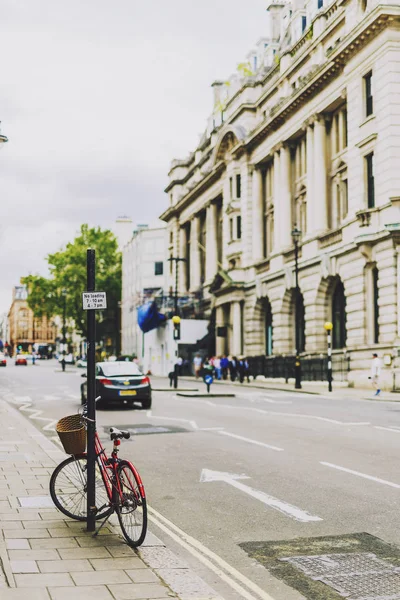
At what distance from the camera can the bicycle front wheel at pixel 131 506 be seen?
277 inches

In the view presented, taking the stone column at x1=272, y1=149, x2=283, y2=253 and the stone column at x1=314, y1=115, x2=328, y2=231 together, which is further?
the stone column at x1=272, y1=149, x2=283, y2=253

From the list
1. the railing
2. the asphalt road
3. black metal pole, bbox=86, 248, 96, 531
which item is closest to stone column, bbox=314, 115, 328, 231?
the railing

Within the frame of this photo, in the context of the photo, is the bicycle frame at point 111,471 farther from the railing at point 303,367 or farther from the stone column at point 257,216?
the stone column at point 257,216

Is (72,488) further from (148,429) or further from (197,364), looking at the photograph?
(197,364)

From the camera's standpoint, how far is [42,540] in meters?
7.09

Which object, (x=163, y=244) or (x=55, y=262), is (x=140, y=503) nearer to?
(x=163, y=244)

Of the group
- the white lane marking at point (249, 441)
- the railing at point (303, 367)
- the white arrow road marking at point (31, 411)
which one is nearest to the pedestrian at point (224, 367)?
the railing at point (303, 367)

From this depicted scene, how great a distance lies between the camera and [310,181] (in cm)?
4884

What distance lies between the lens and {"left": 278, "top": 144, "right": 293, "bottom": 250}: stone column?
53.2 m

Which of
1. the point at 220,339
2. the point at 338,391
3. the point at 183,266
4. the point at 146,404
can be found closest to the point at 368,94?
the point at 338,391

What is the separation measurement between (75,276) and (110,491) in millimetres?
101515

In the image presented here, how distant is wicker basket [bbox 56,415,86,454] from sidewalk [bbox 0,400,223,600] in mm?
740

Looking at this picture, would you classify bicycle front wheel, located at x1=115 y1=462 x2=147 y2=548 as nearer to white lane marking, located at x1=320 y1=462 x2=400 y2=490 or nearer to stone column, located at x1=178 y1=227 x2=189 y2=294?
white lane marking, located at x1=320 y1=462 x2=400 y2=490

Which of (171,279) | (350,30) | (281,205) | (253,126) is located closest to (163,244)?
(171,279)
